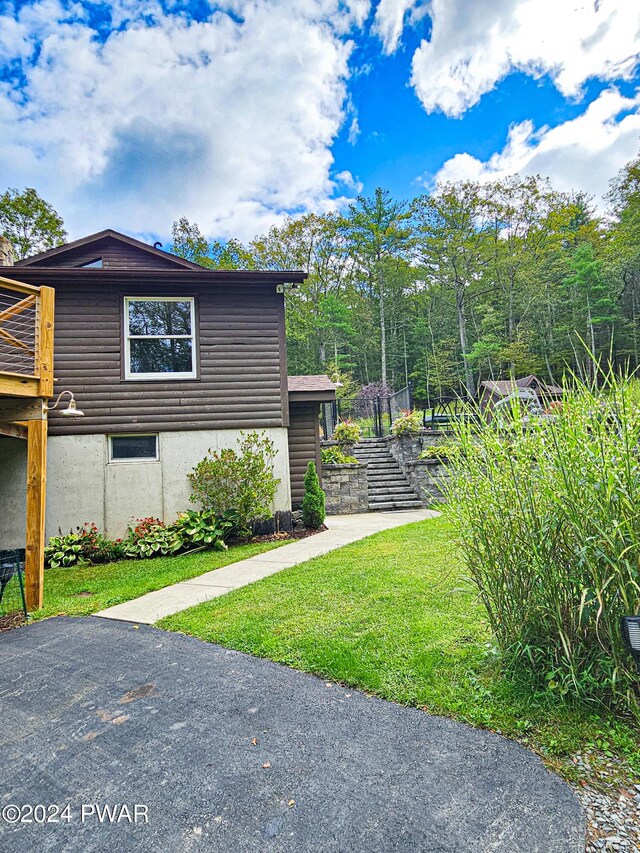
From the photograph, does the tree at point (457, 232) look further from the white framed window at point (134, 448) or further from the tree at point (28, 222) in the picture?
the tree at point (28, 222)

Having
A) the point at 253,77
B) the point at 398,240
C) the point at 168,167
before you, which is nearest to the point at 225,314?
the point at 253,77

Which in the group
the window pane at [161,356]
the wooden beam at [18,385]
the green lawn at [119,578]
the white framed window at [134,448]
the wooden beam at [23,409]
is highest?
the window pane at [161,356]

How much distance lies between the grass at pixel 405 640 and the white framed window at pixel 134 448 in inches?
156

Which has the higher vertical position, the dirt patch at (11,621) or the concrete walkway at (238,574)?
the concrete walkway at (238,574)

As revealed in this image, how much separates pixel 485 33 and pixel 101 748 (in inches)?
479

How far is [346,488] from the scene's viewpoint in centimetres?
966

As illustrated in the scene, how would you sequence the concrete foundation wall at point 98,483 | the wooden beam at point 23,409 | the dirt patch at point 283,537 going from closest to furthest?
1. the wooden beam at point 23,409
2. the dirt patch at point 283,537
3. the concrete foundation wall at point 98,483

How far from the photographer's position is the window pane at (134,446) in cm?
746

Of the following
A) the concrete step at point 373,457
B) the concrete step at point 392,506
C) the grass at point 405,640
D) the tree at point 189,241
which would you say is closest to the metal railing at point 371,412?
the concrete step at point 373,457

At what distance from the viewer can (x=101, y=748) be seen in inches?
75.7

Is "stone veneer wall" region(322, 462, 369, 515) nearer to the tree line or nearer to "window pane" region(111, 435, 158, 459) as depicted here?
"window pane" region(111, 435, 158, 459)

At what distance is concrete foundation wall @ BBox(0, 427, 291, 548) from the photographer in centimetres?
719

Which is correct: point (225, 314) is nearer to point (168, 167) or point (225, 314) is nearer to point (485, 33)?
point (485, 33)

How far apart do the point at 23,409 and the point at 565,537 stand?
5.26 m
